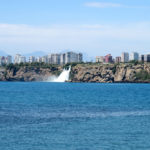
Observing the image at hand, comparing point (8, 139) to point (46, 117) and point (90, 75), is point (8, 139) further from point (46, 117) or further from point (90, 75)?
point (90, 75)

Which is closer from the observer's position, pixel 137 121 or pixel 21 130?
pixel 21 130

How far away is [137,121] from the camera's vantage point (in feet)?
138

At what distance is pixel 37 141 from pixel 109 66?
6424 inches

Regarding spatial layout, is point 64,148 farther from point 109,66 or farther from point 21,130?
point 109,66

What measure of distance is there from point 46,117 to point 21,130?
380 inches

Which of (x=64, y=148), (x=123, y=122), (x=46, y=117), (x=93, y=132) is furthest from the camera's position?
(x=46, y=117)

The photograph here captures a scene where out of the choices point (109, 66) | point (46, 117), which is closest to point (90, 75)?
point (109, 66)

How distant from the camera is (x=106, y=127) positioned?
37562 millimetres

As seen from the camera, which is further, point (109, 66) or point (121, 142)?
point (109, 66)

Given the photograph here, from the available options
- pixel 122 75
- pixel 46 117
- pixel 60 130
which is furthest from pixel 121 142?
pixel 122 75

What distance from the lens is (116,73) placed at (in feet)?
617

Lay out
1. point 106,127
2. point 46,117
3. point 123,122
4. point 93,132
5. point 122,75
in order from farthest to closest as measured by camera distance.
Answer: point 122,75 → point 46,117 → point 123,122 → point 106,127 → point 93,132

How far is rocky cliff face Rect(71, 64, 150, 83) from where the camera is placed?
184125 mm

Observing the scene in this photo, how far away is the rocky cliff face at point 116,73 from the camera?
184 meters
